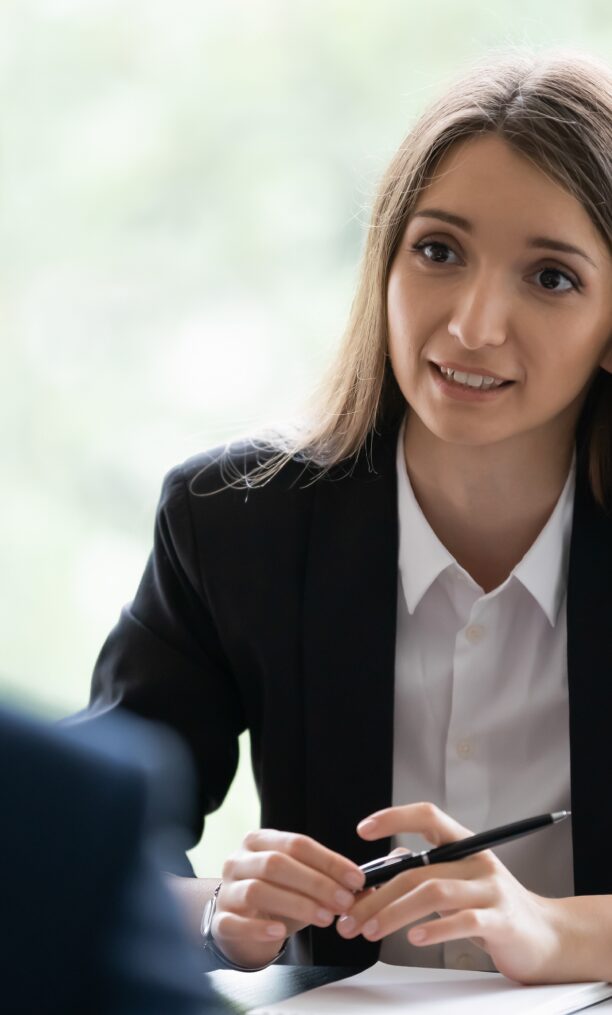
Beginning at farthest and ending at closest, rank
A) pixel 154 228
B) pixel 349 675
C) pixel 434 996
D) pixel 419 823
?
pixel 154 228, pixel 349 675, pixel 419 823, pixel 434 996

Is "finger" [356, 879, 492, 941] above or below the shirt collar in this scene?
below

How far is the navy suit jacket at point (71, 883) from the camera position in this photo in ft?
1.69

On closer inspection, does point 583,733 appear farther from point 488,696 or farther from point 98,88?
point 98,88

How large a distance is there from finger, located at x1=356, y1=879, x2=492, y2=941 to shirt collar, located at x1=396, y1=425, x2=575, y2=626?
1.47 ft

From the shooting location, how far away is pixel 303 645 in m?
1.52

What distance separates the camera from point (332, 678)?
4.94ft

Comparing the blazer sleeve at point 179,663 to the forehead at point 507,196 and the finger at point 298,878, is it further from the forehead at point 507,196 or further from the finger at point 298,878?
the forehead at point 507,196

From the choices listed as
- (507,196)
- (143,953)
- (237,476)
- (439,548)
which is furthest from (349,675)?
(143,953)

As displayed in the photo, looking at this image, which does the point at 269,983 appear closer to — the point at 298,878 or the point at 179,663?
the point at 298,878

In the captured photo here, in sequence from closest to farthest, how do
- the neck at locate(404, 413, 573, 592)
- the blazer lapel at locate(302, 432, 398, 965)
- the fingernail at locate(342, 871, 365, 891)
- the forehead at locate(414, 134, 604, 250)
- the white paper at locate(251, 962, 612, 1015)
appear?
the white paper at locate(251, 962, 612, 1015) → the fingernail at locate(342, 871, 365, 891) → the forehead at locate(414, 134, 604, 250) → the blazer lapel at locate(302, 432, 398, 965) → the neck at locate(404, 413, 573, 592)

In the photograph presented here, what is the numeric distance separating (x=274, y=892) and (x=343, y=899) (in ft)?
0.20

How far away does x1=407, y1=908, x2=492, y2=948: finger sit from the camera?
109 centimetres

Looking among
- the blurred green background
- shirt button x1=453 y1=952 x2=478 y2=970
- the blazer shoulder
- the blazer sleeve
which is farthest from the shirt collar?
the blurred green background

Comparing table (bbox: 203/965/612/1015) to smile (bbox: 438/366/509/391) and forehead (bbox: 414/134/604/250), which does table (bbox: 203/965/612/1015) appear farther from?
forehead (bbox: 414/134/604/250)
